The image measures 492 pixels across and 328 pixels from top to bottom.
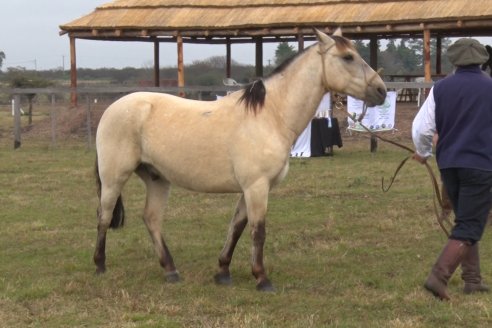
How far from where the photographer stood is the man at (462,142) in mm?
5457

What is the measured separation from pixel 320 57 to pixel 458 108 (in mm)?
1251

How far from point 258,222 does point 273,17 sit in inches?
794

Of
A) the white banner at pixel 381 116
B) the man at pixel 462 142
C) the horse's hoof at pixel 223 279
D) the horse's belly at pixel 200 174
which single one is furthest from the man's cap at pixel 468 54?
the white banner at pixel 381 116

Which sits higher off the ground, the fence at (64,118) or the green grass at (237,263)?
the fence at (64,118)

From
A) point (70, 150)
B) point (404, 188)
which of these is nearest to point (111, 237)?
point (404, 188)

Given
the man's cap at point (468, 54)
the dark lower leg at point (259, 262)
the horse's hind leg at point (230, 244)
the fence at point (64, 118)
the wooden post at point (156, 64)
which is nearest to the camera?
the man's cap at point (468, 54)

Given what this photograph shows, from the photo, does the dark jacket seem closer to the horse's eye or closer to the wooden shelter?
→ the horse's eye

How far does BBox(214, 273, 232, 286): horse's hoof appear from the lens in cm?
651

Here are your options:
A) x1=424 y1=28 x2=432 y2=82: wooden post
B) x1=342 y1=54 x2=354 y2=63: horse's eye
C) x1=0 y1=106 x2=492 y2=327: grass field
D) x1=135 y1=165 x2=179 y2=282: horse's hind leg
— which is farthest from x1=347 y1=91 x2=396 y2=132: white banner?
x1=342 y1=54 x2=354 y2=63: horse's eye

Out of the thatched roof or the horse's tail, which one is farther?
the thatched roof

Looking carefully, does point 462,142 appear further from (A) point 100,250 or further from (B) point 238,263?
(A) point 100,250

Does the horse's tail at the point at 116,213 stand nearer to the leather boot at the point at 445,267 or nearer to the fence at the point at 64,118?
the leather boot at the point at 445,267

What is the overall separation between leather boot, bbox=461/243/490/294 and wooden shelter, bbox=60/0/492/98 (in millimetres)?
17674

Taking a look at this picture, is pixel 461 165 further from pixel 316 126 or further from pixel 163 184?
pixel 316 126
